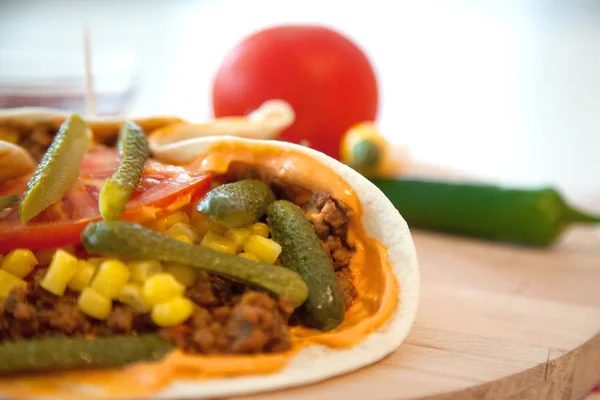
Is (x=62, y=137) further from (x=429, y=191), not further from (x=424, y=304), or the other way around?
(x=429, y=191)

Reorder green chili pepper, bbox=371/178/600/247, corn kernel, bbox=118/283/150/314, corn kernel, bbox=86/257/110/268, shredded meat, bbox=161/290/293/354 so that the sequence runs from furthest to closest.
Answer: green chili pepper, bbox=371/178/600/247 → corn kernel, bbox=86/257/110/268 → corn kernel, bbox=118/283/150/314 → shredded meat, bbox=161/290/293/354

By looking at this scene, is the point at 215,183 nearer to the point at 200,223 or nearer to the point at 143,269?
the point at 200,223

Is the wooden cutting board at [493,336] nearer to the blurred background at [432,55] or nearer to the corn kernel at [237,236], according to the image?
the corn kernel at [237,236]

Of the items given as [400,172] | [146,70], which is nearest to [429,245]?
[400,172]

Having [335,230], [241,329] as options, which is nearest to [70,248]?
[241,329]

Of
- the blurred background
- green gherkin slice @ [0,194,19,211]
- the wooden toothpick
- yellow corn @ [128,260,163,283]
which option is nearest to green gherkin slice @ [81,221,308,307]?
yellow corn @ [128,260,163,283]

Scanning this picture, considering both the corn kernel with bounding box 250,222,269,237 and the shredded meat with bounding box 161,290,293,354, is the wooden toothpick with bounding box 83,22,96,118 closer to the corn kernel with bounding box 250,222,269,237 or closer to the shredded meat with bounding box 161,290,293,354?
the corn kernel with bounding box 250,222,269,237

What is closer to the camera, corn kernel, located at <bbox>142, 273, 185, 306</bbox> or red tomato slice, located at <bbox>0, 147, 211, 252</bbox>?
corn kernel, located at <bbox>142, 273, 185, 306</bbox>
